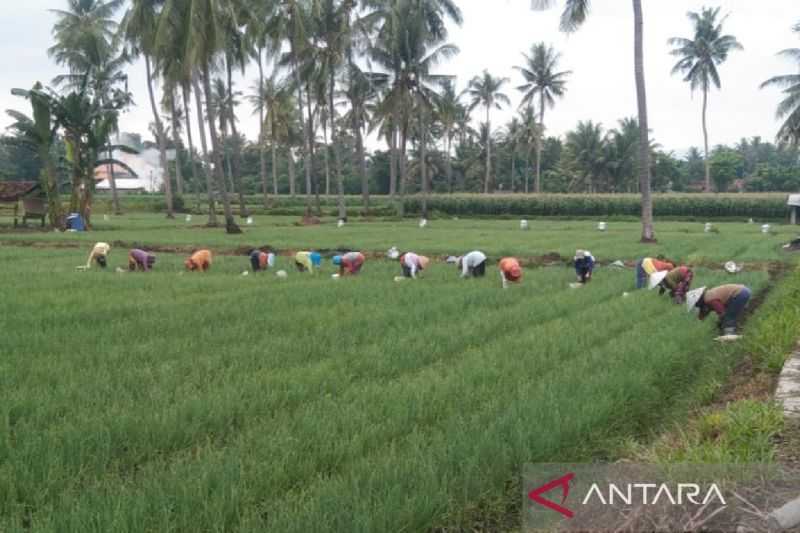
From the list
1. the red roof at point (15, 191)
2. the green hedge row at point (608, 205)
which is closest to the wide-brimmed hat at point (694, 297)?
the red roof at point (15, 191)

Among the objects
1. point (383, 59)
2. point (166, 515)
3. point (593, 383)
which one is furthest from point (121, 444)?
point (383, 59)

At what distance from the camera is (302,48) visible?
1161 inches

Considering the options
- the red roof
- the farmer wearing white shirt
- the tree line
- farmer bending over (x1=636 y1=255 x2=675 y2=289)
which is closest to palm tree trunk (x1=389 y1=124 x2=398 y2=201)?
the tree line

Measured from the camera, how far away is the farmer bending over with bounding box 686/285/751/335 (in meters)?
6.83

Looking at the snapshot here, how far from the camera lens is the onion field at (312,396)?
9.78 feet

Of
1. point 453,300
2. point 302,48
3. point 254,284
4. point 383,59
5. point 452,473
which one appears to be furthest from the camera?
point 383,59

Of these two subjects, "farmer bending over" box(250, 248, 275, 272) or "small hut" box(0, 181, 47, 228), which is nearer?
"farmer bending over" box(250, 248, 275, 272)

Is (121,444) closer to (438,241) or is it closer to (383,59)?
(438,241)

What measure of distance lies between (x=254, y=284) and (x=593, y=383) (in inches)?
259

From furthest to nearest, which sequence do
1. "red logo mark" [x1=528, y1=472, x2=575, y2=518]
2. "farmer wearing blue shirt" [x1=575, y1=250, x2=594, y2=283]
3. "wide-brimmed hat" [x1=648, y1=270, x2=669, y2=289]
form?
"farmer wearing blue shirt" [x1=575, y1=250, x2=594, y2=283] → "wide-brimmed hat" [x1=648, y1=270, x2=669, y2=289] → "red logo mark" [x1=528, y1=472, x2=575, y2=518]

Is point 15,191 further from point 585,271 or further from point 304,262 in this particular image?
point 585,271

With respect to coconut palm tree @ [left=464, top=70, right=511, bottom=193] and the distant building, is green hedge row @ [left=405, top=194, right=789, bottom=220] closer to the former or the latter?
coconut palm tree @ [left=464, top=70, right=511, bottom=193]

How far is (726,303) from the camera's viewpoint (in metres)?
6.91

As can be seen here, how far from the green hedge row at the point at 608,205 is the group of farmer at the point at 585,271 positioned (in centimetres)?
2572
